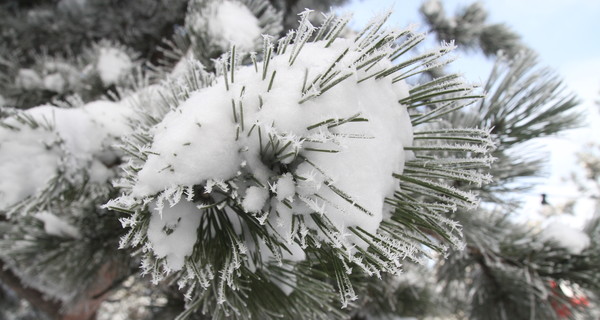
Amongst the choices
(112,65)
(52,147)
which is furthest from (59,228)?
(112,65)

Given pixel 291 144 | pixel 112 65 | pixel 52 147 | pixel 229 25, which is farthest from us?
pixel 112 65

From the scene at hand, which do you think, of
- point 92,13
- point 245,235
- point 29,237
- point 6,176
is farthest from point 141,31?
point 245,235

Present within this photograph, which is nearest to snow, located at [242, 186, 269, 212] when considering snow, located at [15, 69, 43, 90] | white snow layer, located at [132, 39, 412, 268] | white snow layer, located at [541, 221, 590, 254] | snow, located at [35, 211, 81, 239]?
white snow layer, located at [132, 39, 412, 268]

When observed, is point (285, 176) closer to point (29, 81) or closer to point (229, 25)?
point (229, 25)

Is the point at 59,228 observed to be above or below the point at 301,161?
below

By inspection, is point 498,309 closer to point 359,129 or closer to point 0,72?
→ point 359,129

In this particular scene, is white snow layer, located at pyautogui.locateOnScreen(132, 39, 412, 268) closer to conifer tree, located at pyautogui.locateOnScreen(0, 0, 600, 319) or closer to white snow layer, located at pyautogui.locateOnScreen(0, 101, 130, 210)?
conifer tree, located at pyautogui.locateOnScreen(0, 0, 600, 319)

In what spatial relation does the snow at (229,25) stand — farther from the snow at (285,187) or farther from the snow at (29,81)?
the snow at (29,81)

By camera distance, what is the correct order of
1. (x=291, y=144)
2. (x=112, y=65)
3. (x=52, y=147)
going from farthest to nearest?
(x=112, y=65)
(x=52, y=147)
(x=291, y=144)

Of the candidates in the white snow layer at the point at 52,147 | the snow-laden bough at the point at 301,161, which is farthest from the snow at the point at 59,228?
the snow-laden bough at the point at 301,161
